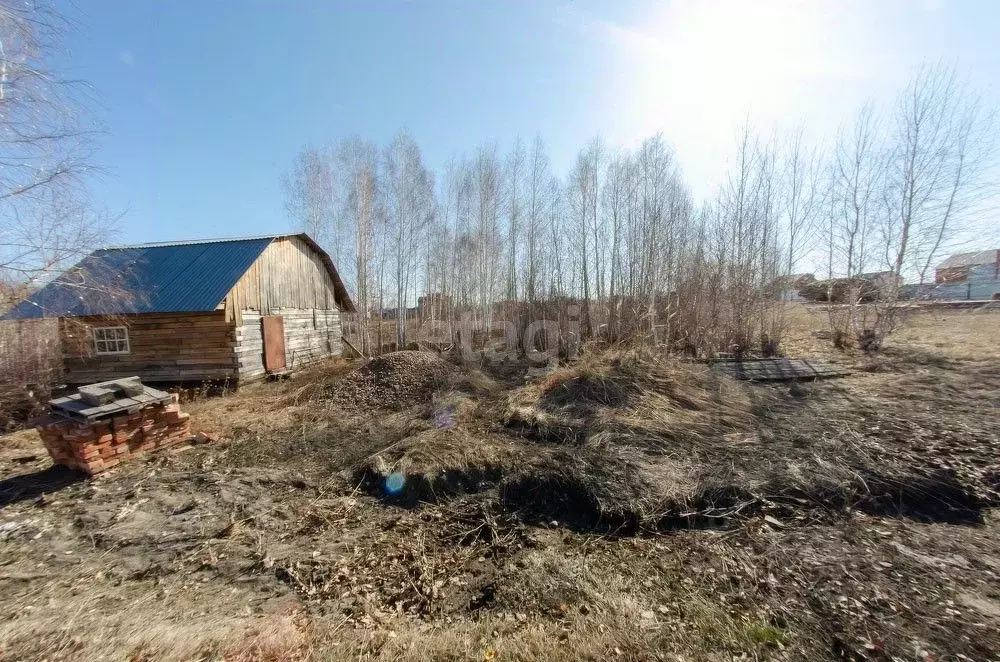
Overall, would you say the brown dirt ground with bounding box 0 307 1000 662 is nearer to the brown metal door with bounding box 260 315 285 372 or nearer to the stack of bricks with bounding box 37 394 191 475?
the stack of bricks with bounding box 37 394 191 475

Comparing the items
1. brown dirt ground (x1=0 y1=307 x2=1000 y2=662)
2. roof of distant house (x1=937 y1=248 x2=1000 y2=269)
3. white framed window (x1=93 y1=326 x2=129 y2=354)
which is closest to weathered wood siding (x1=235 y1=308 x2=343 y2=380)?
white framed window (x1=93 y1=326 x2=129 y2=354)

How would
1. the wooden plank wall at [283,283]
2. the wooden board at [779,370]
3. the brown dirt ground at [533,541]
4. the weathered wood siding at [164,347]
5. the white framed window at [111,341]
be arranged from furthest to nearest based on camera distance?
the wooden plank wall at [283,283], the white framed window at [111,341], the weathered wood siding at [164,347], the wooden board at [779,370], the brown dirt ground at [533,541]

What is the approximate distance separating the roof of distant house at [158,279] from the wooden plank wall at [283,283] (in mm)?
339

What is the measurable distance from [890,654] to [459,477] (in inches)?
155

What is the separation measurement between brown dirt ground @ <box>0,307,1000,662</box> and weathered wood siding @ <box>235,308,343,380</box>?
5040 mm

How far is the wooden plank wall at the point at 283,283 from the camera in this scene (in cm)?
1196

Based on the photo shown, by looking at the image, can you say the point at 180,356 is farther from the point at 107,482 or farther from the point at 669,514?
the point at 669,514

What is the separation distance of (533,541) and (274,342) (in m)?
12.5

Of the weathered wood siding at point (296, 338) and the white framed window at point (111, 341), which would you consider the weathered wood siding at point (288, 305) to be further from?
the white framed window at point (111, 341)

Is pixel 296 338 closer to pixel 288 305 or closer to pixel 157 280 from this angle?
pixel 288 305

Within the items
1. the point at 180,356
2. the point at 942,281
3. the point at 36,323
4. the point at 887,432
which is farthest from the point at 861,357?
the point at 36,323

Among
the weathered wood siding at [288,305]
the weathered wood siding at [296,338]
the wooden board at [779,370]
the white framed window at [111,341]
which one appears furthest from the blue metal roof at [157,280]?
the wooden board at [779,370]

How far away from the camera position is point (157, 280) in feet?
40.6

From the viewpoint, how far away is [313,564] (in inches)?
136
